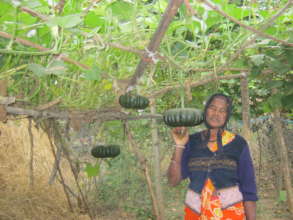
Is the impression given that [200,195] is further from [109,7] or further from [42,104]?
[109,7]

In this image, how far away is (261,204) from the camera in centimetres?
528

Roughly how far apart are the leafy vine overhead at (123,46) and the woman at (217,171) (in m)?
0.29

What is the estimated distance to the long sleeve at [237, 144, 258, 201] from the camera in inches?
83.4

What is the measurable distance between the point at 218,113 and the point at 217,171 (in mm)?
378

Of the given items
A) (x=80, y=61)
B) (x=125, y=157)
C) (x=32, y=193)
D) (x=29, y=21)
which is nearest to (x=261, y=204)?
(x=125, y=157)

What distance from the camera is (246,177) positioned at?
2.13 metres

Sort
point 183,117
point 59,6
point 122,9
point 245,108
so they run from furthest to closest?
point 245,108 → point 183,117 → point 122,9 → point 59,6

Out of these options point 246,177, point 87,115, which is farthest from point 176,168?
point 87,115

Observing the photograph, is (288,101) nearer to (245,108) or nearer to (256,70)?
(256,70)

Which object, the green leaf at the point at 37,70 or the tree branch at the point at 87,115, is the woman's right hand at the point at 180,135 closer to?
the tree branch at the point at 87,115

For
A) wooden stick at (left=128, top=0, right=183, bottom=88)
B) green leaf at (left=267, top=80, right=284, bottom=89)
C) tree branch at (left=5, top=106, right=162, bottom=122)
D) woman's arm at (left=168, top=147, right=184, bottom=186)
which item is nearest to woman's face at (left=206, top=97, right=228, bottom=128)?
woman's arm at (left=168, top=147, right=184, bottom=186)

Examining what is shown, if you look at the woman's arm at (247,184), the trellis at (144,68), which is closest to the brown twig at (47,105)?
the trellis at (144,68)

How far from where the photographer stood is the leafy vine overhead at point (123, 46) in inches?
44.8

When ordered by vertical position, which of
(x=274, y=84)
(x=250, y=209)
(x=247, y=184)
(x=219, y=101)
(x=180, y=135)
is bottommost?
(x=250, y=209)
